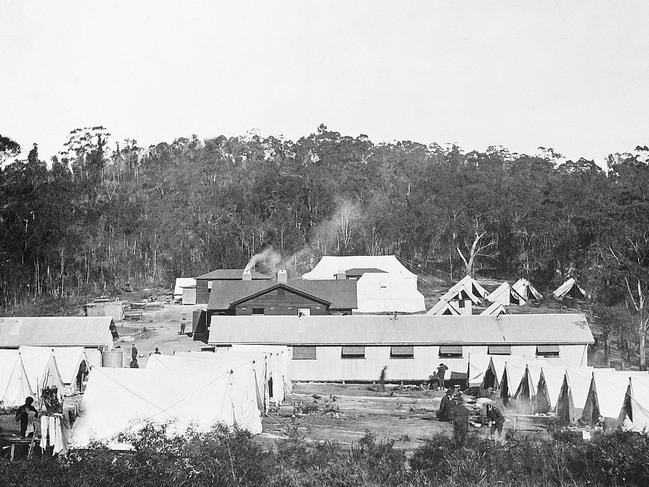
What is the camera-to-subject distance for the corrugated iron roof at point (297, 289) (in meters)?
46.4

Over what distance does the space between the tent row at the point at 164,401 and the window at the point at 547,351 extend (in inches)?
669

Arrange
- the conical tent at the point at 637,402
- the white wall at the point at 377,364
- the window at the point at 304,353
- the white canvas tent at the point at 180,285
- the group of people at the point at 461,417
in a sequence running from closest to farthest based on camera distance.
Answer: the group of people at the point at 461,417 < the conical tent at the point at 637,402 < the white wall at the point at 377,364 < the window at the point at 304,353 < the white canvas tent at the point at 180,285

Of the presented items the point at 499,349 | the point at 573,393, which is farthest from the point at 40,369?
the point at 499,349

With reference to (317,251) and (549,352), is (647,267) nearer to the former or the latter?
(549,352)

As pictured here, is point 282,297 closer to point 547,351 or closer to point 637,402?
point 547,351

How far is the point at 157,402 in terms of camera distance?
20281 mm

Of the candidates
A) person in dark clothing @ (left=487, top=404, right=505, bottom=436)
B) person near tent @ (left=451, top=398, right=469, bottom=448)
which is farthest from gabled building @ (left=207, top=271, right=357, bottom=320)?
person near tent @ (left=451, top=398, right=469, bottom=448)

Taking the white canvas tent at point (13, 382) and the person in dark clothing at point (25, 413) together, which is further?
the white canvas tent at point (13, 382)

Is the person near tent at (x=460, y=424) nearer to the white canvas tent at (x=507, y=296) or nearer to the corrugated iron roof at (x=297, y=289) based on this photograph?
the corrugated iron roof at (x=297, y=289)

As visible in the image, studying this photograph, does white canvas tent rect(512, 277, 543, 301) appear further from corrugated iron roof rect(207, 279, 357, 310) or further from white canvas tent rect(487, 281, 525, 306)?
corrugated iron roof rect(207, 279, 357, 310)

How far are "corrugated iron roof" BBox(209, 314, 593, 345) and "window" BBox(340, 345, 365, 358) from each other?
0.84 feet

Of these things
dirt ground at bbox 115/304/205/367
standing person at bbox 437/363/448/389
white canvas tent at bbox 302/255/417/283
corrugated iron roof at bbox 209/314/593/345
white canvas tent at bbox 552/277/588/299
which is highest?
white canvas tent at bbox 302/255/417/283

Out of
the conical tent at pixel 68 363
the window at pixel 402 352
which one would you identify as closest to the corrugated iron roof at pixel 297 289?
the window at pixel 402 352

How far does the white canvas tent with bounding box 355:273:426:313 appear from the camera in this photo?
56438 mm
